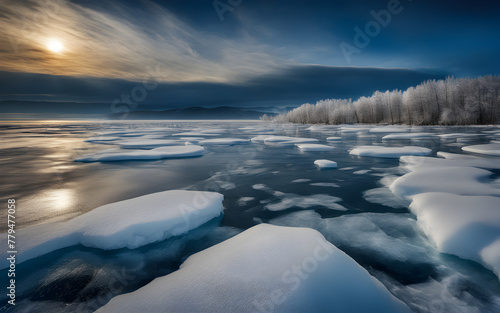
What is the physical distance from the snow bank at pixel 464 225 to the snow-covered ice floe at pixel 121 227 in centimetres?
349

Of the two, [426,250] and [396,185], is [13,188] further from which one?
[396,185]

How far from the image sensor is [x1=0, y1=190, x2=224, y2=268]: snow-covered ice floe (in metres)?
3.18

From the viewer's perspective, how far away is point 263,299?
2.02m

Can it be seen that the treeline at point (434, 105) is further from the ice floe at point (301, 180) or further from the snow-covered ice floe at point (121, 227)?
the snow-covered ice floe at point (121, 227)

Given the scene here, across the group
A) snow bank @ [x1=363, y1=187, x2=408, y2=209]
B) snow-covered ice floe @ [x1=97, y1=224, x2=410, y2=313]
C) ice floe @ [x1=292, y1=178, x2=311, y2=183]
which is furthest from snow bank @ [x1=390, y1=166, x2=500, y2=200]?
snow-covered ice floe @ [x1=97, y1=224, x2=410, y2=313]

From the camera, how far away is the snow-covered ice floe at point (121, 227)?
3178 millimetres

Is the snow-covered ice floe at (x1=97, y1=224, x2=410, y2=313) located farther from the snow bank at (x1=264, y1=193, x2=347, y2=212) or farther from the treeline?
the treeline

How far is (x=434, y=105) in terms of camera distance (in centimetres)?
4350

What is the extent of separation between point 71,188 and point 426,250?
7828 mm

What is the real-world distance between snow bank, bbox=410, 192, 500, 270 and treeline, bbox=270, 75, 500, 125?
46.1m

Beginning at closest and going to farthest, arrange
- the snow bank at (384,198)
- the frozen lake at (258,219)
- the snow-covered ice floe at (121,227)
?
the frozen lake at (258,219), the snow-covered ice floe at (121,227), the snow bank at (384,198)

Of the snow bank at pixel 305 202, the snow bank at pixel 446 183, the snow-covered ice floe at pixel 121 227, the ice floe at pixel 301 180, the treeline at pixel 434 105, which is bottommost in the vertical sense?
the snow bank at pixel 305 202
